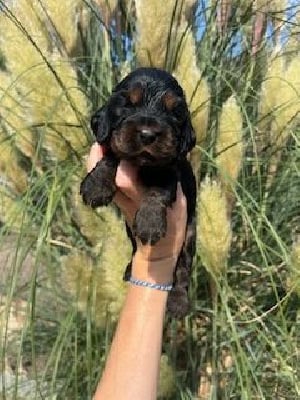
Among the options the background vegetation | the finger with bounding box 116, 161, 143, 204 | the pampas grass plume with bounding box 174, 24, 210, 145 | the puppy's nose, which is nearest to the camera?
the puppy's nose

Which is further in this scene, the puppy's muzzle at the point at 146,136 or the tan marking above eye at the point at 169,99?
the tan marking above eye at the point at 169,99

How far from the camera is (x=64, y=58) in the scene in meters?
2.15

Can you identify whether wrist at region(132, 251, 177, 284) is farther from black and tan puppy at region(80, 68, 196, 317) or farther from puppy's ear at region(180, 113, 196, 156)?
puppy's ear at region(180, 113, 196, 156)

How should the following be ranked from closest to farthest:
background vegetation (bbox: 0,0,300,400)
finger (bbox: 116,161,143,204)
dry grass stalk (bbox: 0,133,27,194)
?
finger (bbox: 116,161,143,204), background vegetation (bbox: 0,0,300,400), dry grass stalk (bbox: 0,133,27,194)

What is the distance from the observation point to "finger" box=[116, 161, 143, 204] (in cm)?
155

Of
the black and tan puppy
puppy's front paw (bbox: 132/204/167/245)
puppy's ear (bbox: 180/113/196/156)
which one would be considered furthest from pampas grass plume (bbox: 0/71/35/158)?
puppy's front paw (bbox: 132/204/167/245)

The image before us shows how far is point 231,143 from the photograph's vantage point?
6.54 feet

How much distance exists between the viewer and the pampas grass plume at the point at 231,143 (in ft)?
6.38

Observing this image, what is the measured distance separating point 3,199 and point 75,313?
34 cm

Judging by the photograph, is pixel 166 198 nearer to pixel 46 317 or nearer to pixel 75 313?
pixel 75 313

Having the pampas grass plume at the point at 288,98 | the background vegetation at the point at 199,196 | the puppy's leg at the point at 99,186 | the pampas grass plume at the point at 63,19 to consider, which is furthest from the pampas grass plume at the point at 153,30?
the puppy's leg at the point at 99,186

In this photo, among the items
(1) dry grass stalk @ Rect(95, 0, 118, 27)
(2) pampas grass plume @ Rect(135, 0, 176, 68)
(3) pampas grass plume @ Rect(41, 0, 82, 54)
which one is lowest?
(2) pampas grass plume @ Rect(135, 0, 176, 68)

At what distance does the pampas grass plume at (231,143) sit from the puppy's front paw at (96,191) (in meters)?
0.43

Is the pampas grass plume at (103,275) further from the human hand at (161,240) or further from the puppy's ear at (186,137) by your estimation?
the puppy's ear at (186,137)
